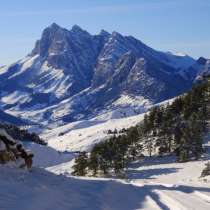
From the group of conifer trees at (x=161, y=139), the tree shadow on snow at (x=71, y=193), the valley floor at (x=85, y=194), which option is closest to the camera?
the tree shadow on snow at (x=71, y=193)

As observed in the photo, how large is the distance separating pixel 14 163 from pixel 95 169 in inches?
2866

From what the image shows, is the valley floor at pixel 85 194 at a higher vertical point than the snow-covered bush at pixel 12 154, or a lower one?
lower

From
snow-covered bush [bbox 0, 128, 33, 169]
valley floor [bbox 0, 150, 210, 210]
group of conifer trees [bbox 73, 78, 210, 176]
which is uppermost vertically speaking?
group of conifer trees [bbox 73, 78, 210, 176]

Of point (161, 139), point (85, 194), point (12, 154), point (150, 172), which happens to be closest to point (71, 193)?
point (85, 194)

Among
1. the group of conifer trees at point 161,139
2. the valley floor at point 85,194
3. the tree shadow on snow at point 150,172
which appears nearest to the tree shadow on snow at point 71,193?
the valley floor at point 85,194

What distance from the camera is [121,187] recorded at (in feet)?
103

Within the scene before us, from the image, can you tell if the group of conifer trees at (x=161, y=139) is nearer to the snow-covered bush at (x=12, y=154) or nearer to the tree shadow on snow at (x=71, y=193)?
the snow-covered bush at (x=12, y=154)

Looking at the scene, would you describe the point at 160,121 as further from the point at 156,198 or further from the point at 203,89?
the point at 156,198

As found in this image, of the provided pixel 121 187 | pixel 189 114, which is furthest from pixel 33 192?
pixel 189 114

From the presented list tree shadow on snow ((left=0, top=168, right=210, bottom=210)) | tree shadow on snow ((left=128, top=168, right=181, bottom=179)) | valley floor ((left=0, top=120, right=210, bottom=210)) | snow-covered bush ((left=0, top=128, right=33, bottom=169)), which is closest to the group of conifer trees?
tree shadow on snow ((left=128, top=168, right=181, bottom=179))

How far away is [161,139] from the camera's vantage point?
127562 millimetres

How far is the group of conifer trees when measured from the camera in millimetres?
107188

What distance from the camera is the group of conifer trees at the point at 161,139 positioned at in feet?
352

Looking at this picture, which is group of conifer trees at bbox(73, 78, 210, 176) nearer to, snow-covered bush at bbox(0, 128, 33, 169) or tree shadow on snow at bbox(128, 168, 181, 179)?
tree shadow on snow at bbox(128, 168, 181, 179)
